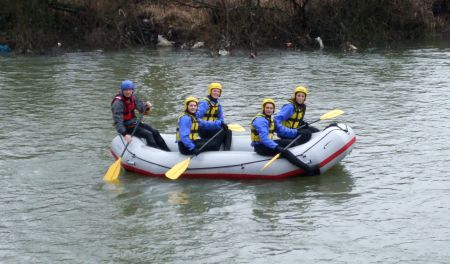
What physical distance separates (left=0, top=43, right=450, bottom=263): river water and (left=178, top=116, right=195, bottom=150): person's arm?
0.49 metres

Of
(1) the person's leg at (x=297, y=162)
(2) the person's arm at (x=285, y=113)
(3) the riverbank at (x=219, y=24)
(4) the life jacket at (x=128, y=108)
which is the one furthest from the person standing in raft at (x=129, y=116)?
(3) the riverbank at (x=219, y=24)

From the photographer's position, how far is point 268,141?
29.4ft

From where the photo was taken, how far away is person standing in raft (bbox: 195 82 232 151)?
9633mm

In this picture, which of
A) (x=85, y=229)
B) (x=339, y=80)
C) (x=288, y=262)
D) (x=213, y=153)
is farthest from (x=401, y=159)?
(x=339, y=80)

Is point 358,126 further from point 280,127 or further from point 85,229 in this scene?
point 85,229

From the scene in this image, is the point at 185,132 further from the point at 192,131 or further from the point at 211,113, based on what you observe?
the point at 211,113

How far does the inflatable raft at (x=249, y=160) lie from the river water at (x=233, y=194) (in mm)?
132

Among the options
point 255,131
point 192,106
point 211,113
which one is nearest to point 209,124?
point 211,113

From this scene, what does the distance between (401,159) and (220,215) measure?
10.3 feet

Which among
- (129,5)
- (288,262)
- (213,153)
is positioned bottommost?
(288,262)

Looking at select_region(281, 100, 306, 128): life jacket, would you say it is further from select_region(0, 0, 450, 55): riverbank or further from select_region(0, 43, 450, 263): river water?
select_region(0, 0, 450, 55): riverbank

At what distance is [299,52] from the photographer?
2128cm

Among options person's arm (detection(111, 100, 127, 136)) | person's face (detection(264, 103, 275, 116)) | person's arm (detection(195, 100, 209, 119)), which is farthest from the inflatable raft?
person's arm (detection(195, 100, 209, 119))

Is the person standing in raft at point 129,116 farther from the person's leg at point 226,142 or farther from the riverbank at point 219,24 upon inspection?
the riverbank at point 219,24
